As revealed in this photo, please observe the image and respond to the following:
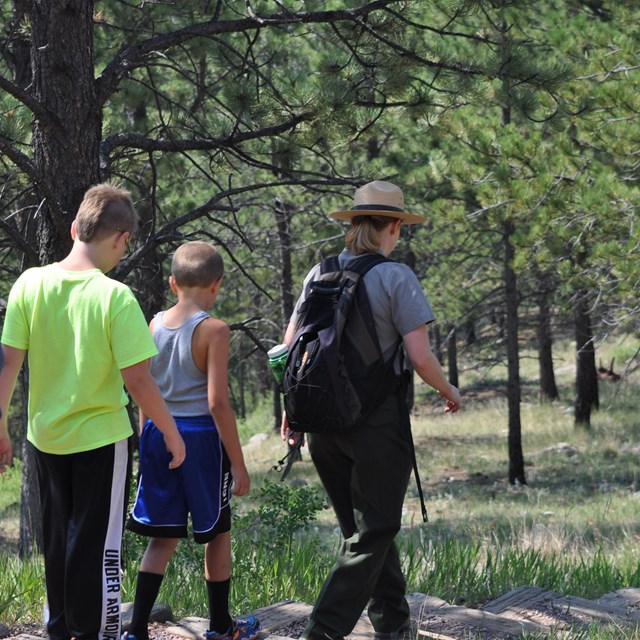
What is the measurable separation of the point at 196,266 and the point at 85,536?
107 cm

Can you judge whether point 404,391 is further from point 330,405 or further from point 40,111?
point 40,111

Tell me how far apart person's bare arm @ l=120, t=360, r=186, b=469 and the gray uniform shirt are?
0.84 meters

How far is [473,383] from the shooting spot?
31578mm

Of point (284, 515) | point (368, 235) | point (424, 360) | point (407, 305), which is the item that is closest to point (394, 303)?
point (407, 305)

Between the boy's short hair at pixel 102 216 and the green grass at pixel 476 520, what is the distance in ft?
4.79

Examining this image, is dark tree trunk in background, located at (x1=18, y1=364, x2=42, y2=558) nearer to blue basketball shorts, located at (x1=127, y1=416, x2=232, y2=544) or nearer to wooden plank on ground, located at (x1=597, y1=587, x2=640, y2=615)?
blue basketball shorts, located at (x1=127, y1=416, x2=232, y2=544)

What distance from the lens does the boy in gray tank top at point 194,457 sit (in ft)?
11.2

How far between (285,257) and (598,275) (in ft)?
26.5

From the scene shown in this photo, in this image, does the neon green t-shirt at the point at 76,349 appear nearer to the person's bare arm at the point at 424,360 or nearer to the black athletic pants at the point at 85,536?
the black athletic pants at the point at 85,536

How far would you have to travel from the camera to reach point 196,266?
3541 mm

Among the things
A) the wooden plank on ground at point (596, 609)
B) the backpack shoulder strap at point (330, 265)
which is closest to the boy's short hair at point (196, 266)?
the backpack shoulder strap at point (330, 265)

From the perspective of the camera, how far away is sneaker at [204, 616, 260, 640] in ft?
11.4

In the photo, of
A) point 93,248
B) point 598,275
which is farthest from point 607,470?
point 93,248

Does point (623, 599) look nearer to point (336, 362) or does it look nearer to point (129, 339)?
point (336, 362)
